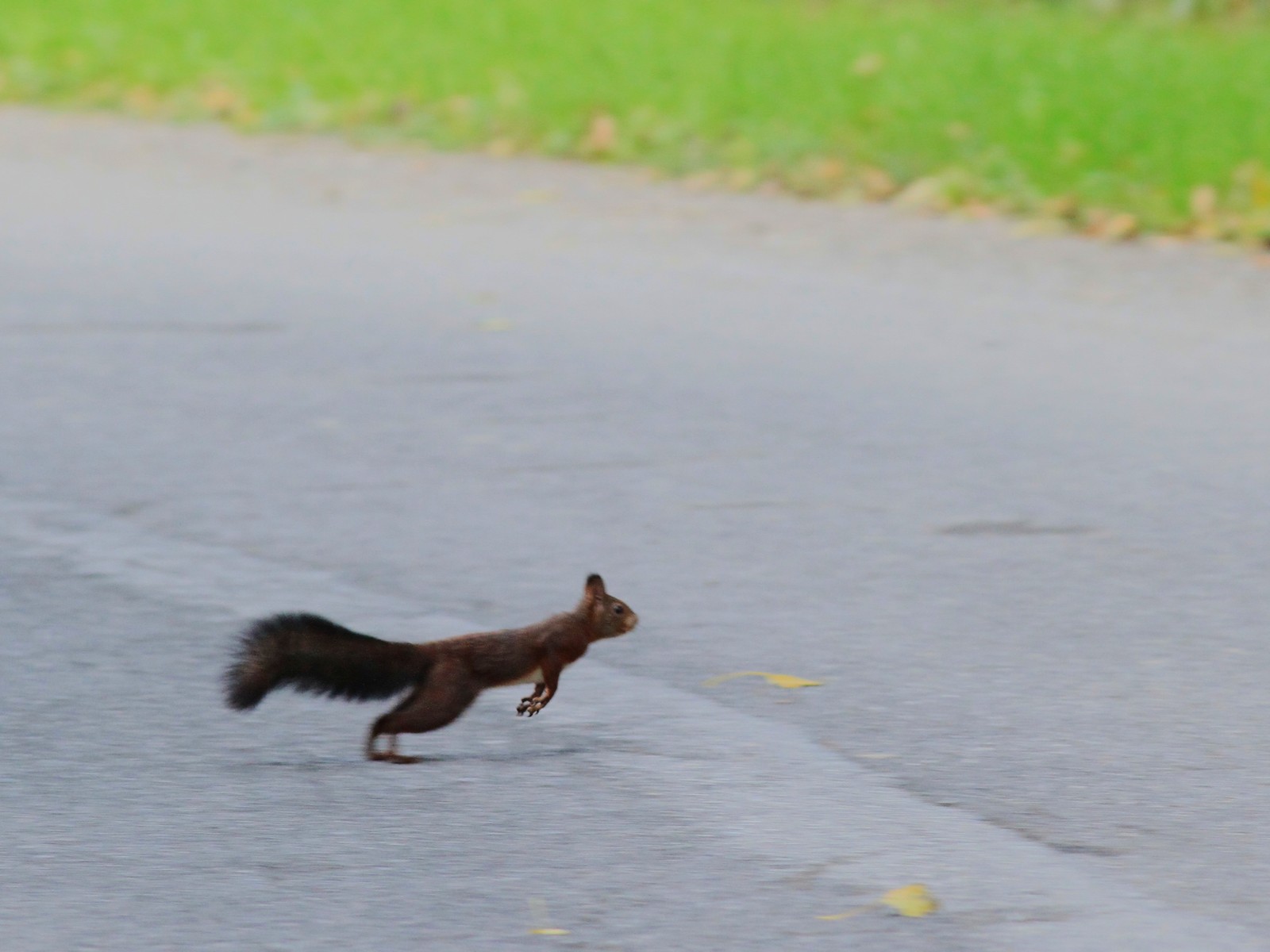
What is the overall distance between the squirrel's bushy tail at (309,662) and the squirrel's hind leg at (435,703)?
0.04m

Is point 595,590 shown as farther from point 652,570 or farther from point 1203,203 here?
point 1203,203

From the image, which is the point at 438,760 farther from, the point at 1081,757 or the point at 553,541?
the point at 553,541

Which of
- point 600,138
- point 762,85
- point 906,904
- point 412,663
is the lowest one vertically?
point 906,904

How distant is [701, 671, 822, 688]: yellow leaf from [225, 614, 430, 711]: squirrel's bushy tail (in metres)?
0.69

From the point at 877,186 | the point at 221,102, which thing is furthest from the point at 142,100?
the point at 877,186

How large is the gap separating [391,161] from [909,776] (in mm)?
6660

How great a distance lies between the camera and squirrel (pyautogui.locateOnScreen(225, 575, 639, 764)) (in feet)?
9.80

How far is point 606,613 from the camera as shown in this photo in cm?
312

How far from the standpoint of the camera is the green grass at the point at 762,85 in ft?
27.5

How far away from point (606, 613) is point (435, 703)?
0.90 feet

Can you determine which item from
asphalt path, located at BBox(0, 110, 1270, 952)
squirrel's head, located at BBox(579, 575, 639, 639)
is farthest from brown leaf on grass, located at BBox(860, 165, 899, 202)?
squirrel's head, located at BBox(579, 575, 639, 639)

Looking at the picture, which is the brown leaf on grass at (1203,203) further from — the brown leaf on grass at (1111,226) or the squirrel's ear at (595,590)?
the squirrel's ear at (595,590)

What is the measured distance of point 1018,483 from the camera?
4801 mm

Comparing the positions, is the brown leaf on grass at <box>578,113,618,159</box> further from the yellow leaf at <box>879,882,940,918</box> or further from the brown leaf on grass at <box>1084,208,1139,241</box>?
the yellow leaf at <box>879,882,940,918</box>
